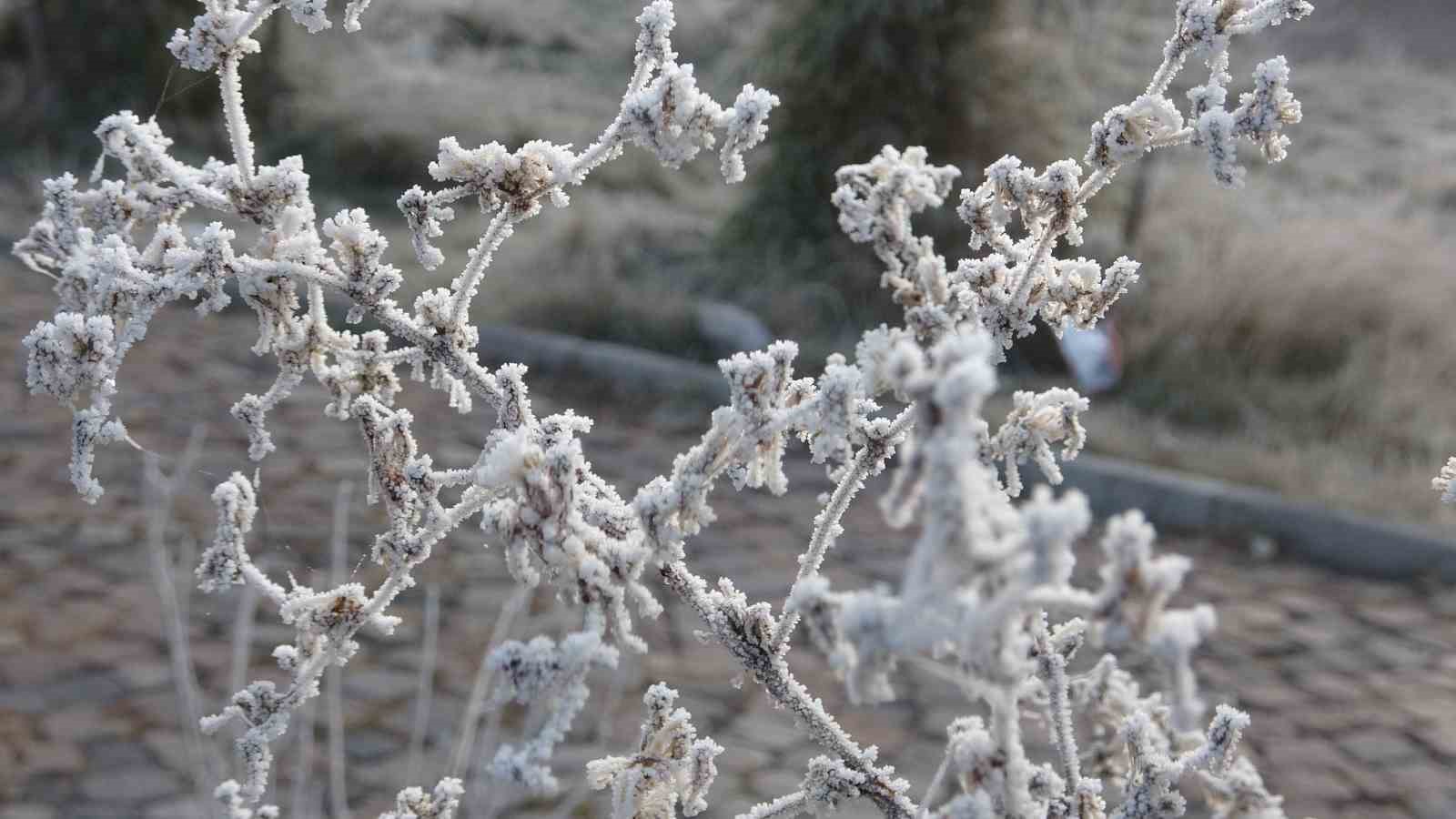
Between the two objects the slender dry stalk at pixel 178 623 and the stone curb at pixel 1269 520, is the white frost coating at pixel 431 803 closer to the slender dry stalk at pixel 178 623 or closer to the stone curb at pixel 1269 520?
the slender dry stalk at pixel 178 623

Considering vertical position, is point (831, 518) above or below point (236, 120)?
below

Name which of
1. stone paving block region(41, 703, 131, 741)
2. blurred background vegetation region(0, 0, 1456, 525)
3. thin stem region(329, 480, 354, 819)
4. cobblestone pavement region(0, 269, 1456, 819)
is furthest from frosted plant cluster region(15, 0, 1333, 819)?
blurred background vegetation region(0, 0, 1456, 525)

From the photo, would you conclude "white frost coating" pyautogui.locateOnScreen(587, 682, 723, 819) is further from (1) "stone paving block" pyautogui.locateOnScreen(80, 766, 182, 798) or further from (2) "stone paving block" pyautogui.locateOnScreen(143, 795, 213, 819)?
(1) "stone paving block" pyautogui.locateOnScreen(80, 766, 182, 798)

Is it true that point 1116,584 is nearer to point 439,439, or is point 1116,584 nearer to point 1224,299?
point 439,439

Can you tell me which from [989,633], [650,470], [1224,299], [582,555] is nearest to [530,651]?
[582,555]

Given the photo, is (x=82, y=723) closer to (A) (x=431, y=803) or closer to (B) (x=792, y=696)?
(A) (x=431, y=803)

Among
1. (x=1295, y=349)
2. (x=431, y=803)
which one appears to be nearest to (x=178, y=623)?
(x=431, y=803)
